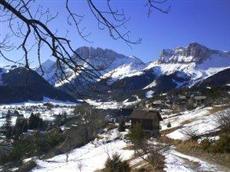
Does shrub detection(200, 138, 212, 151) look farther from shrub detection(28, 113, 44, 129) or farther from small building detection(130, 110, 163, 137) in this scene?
shrub detection(28, 113, 44, 129)

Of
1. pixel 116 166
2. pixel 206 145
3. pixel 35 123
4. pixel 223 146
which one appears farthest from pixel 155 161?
pixel 35 123

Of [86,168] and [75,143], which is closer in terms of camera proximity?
[86,168]

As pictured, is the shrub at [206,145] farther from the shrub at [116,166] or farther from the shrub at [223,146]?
the shrub at [116,166]

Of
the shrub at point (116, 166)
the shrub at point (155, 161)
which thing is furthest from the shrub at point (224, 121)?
the shrub at point (116, 166)

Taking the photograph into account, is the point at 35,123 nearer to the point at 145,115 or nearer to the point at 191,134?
the point at 145,115

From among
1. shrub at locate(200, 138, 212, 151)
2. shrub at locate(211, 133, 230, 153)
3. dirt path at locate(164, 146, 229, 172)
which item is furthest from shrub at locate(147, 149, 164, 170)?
shrub at locate(200, 138, 212, 151)

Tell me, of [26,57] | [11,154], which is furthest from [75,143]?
[26,57]

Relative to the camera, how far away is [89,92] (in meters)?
4.51

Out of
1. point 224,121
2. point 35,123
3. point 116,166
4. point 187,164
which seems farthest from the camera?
point 35,123

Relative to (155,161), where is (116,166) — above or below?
below

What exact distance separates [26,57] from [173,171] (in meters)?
20.4

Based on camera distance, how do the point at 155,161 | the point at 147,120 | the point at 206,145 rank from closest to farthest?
the point at 155,161 → the point at 206,145 → the point at 147,120

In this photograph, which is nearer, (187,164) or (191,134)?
(187,164)

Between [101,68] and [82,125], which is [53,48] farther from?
[82,125]
